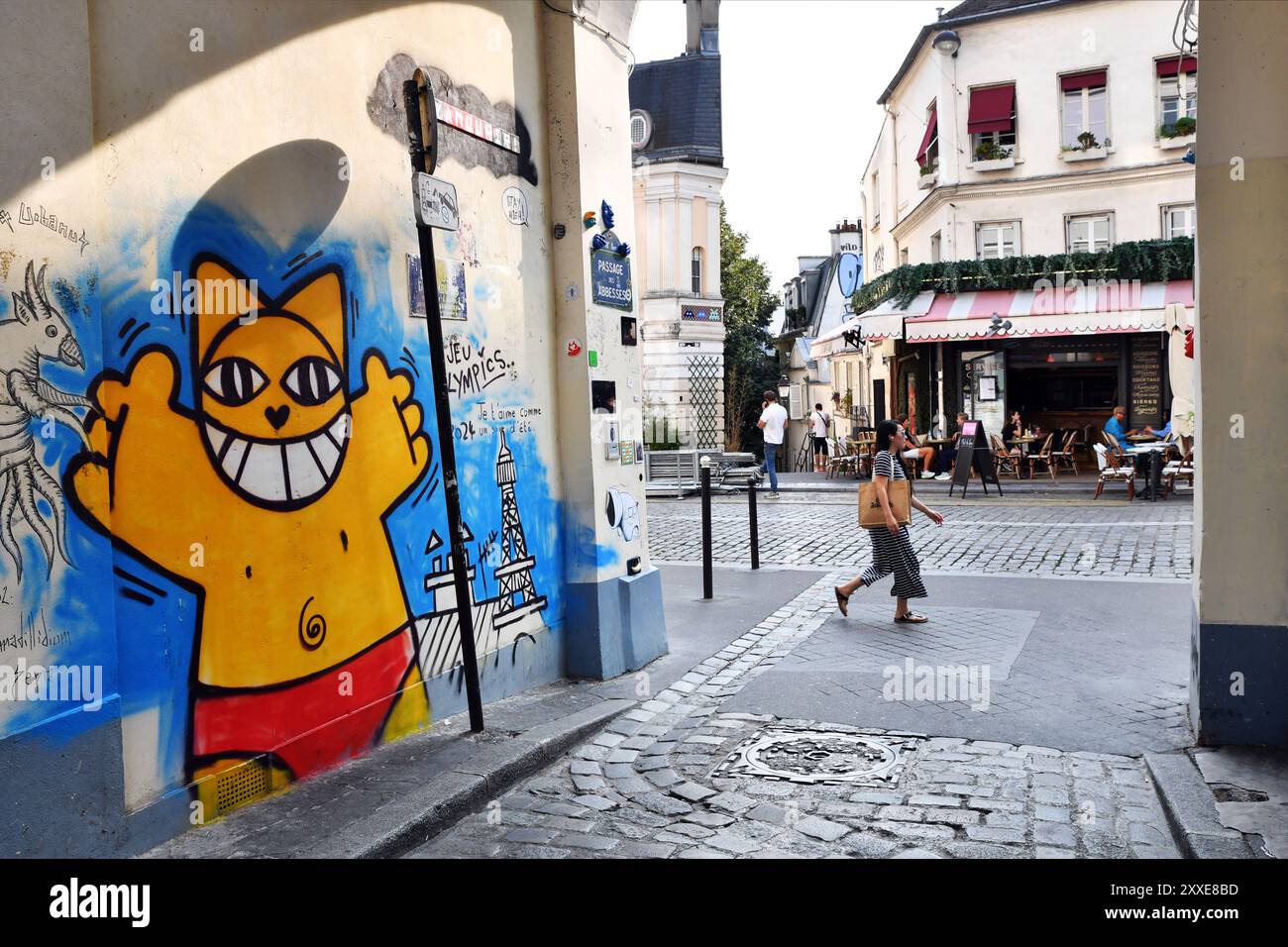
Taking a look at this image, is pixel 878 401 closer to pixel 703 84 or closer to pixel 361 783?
pixel 703 84

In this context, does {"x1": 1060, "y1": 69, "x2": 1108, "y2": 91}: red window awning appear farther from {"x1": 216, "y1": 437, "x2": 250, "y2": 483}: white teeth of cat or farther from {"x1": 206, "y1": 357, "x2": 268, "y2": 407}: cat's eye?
{"x1": 216, "y1": 437, "x2": 250, "y2": 483}: white teeth of cat

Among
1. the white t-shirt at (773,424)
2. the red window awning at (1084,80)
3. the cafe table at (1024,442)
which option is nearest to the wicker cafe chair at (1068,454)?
the cafe table at (1024,442)

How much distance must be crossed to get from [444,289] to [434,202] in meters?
1.00

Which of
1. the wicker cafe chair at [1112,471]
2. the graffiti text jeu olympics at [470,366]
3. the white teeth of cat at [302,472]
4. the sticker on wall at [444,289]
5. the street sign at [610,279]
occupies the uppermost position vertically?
the street sign at [610,279]

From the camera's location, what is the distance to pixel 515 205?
680cm

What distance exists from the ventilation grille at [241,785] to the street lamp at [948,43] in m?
24.3

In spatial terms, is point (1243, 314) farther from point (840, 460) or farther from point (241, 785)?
point (840, 460)

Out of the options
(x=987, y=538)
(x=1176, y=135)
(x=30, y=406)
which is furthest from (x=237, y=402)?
(x=1176, y=135)

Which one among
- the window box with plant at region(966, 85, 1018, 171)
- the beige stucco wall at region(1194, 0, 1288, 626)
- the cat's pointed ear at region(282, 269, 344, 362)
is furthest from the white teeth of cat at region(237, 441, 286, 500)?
the window box with plant at region(966, 85, 1018, 171)

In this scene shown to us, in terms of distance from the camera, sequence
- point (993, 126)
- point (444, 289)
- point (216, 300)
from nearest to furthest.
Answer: point (216, 300), point (444, 289), point (993, 126)

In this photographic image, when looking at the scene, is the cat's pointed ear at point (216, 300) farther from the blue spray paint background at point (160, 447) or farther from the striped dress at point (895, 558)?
the striped dress at point (895, 558)

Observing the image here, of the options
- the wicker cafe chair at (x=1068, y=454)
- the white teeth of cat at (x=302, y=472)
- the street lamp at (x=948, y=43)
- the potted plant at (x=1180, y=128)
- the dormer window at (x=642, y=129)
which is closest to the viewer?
the white teeth of cat at (x=302, y=472)

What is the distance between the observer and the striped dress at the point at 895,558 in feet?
29.2

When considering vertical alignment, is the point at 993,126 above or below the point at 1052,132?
above
